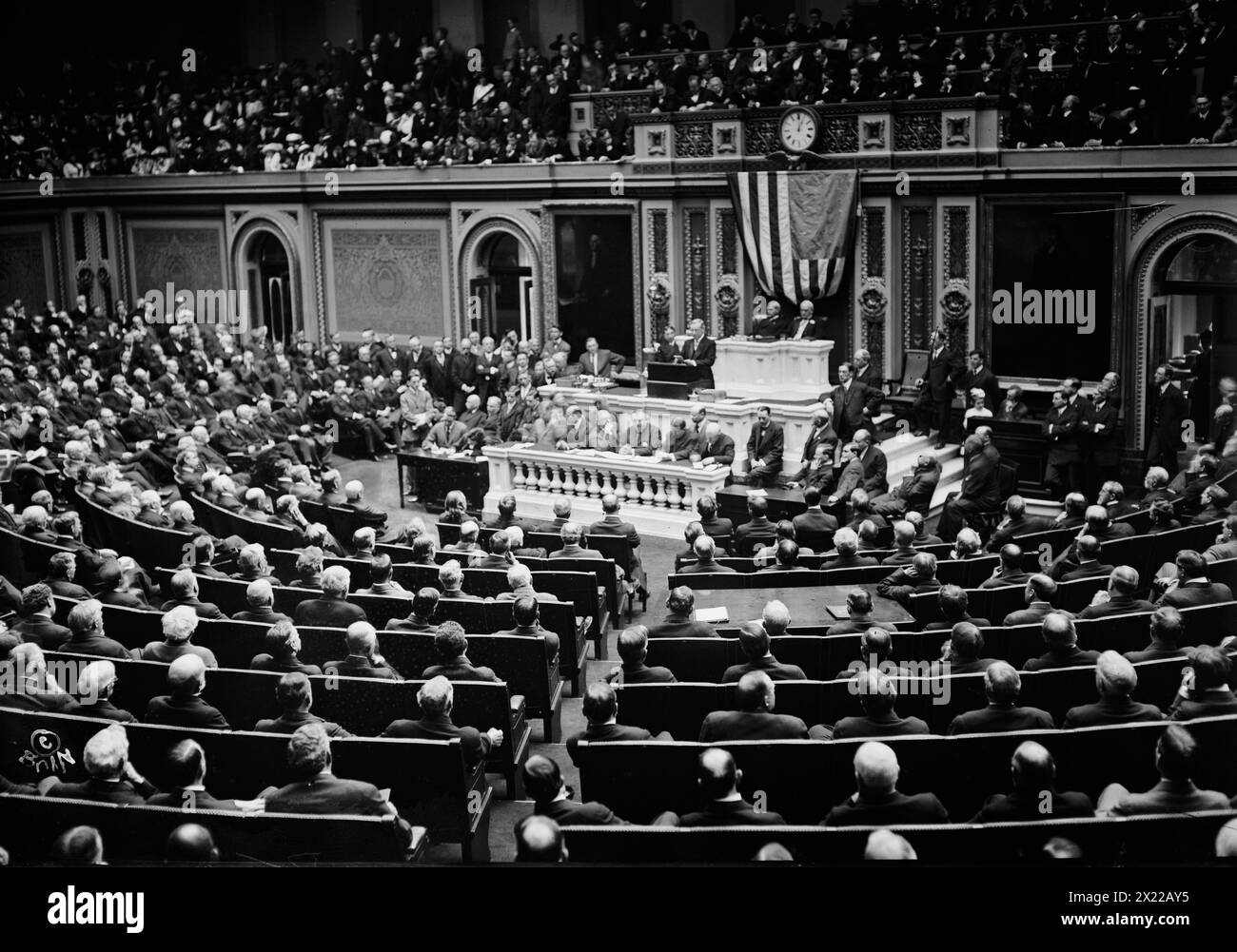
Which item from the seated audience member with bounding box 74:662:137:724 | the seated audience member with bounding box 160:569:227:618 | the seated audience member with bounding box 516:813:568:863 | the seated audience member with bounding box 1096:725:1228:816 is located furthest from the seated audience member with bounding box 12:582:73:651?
the seated audience member with bounding box 1096:725:1228:816

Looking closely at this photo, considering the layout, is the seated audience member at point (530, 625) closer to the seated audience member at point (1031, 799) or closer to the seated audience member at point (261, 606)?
the seated audience member at point (261, 606)

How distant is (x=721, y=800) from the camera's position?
17.9 ft

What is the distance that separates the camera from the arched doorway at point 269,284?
83.7 ft

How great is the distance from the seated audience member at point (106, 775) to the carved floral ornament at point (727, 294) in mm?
14738

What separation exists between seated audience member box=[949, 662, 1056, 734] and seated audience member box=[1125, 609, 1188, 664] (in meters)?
1.00

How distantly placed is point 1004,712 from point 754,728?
116 centimetres

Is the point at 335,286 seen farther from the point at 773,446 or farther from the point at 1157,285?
the point at 1157,285

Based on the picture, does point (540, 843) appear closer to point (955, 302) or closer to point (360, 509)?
point (360, 509)

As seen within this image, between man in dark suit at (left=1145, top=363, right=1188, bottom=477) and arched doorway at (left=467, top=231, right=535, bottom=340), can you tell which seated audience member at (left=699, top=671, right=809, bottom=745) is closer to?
man in dark suit at (left=1145, top=363, right=1188, bottom=477)

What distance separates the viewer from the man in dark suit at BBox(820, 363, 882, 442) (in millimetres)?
16078

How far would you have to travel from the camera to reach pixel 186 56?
22.6 metres

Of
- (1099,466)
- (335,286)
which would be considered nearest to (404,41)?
(335,286)

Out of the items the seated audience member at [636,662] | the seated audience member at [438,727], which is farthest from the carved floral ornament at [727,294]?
the seated audience member at [438,727]
